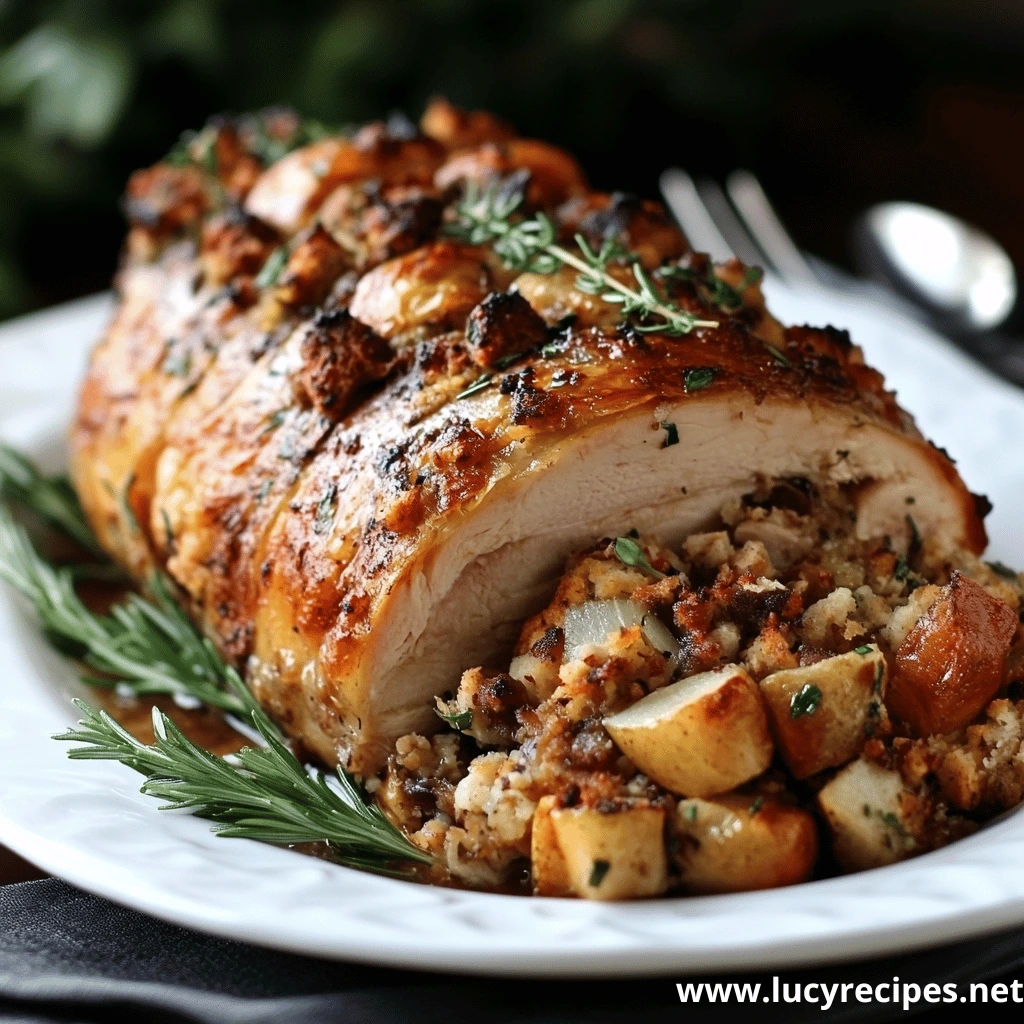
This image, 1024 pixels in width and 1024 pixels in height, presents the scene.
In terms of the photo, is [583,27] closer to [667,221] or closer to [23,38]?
[23,38]

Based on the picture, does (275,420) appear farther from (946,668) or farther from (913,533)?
(946,668)

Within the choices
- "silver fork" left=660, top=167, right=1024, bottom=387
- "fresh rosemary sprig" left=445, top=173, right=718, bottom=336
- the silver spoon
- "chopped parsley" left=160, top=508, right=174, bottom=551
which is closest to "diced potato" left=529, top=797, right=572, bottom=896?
"fresh rosemary sprig" left=445, top=173, right=718, bottom=336

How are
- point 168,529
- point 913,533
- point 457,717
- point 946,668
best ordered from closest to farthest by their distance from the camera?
point 946,668 < point 457,717 < point 913,533 < point 168,529

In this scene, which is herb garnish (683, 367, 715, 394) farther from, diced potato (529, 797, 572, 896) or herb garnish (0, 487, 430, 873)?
herb garnish (0, 487, 430, 873)

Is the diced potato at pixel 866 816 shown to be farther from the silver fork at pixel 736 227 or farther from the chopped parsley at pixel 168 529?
the silver fork at pixel 736 227

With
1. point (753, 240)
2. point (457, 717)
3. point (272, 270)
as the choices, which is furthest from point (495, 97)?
point (457, 717)

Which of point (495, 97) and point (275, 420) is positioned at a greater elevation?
point (275, 420)

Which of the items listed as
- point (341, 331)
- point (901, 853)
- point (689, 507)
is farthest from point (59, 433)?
point (901, 853)
